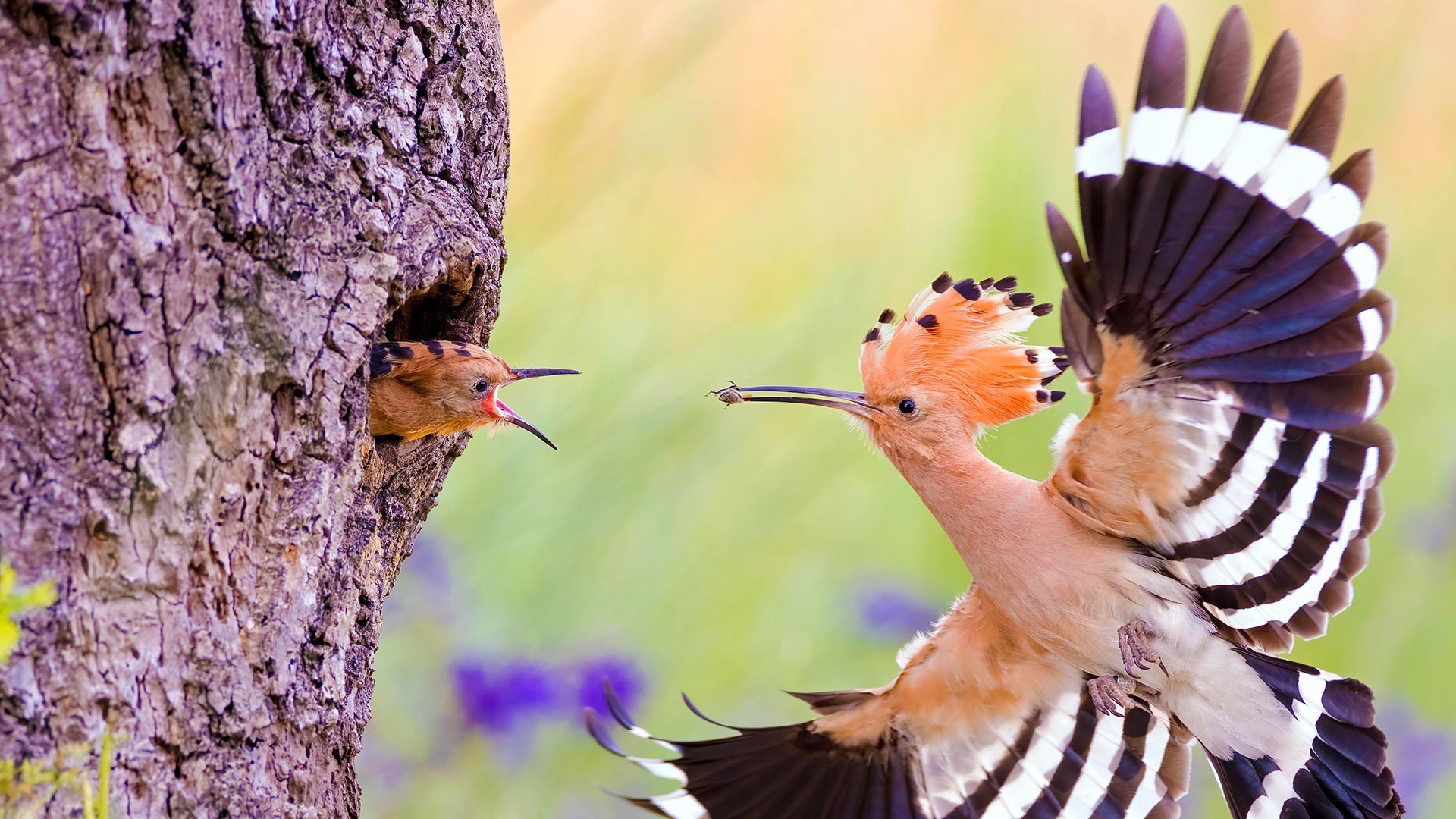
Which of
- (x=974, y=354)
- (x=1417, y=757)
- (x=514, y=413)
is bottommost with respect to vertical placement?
(x=1417, y=757)

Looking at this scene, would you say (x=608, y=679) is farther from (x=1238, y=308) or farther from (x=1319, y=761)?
(x=1238, y=308)

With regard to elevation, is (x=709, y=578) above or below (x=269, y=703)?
above

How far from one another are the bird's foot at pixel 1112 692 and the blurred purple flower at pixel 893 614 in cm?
109

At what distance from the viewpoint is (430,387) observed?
1.39 metres

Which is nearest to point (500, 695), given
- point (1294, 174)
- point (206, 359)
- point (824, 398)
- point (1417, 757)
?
point (824, 398)

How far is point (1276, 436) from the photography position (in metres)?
1.27

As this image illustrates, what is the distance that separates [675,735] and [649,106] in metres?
1.56

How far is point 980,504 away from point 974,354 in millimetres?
206

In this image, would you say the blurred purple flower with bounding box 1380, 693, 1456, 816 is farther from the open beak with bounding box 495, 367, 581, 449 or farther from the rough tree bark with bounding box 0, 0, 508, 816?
the rough tree bark with bounding box 0, 0, 508, 816

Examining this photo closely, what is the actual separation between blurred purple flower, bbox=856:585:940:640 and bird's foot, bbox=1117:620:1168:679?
1.25 metres

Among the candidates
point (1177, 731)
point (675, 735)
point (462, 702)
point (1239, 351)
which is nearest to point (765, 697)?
point (675, 735)

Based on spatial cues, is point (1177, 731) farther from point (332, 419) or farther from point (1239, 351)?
point (332, 419)

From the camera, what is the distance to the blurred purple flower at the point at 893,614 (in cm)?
279

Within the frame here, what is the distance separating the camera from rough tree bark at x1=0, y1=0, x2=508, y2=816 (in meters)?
0.90
